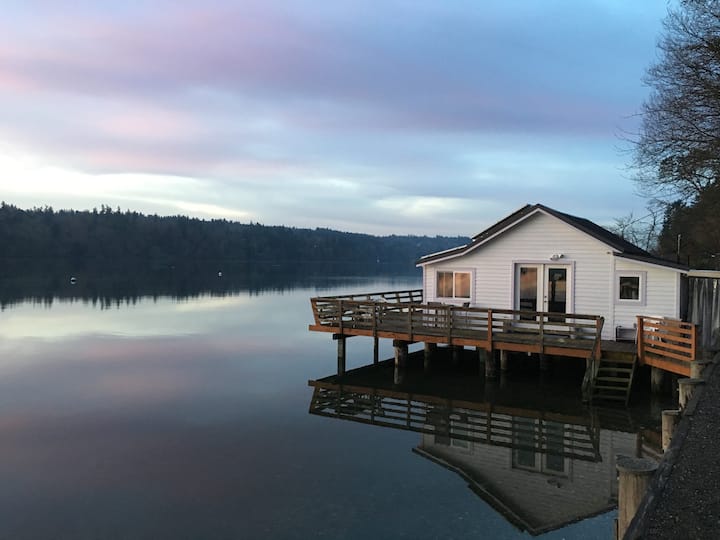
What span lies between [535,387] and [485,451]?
5.77 m

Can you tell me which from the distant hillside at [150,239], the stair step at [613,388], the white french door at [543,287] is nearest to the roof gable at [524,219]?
the white french door at [543,287]

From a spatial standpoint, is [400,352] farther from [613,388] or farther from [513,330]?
[613,388]

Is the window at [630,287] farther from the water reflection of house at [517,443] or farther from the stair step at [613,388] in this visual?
the water reflection of house at [517,443]

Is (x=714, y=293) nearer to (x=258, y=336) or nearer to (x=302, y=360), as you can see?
(x=302, y=360)

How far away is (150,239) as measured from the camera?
14812cm

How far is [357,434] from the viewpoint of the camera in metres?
13.7

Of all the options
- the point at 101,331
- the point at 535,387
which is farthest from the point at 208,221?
the point at 535,387

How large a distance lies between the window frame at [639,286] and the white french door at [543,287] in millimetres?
1337

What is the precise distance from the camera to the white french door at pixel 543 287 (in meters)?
18.6

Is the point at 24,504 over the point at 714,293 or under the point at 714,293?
under

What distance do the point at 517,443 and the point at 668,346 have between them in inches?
192

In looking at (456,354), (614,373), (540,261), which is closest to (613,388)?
(614,373)

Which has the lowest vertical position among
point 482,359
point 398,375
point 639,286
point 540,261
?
point 398,375

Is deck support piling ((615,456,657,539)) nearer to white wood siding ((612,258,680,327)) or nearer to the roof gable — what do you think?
white wood siding ((612,258,680,327))
